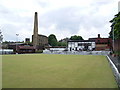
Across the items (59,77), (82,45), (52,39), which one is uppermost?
(52,39)

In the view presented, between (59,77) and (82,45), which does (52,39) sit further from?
(59,77)

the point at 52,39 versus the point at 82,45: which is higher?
the point at 52,39

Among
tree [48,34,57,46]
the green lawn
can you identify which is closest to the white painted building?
tree [48,34,57,46]

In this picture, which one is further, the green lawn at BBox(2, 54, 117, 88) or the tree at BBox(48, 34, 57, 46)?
the tree at BBox(48, 34, 57, 46)

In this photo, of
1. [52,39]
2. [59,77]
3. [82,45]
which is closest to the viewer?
[59,77]

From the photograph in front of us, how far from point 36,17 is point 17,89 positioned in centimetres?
4576

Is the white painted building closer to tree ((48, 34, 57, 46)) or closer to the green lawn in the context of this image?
tree ((48, 34, 57, 46))

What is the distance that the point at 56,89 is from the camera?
4254mm

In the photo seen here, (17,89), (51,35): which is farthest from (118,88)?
(51,35)

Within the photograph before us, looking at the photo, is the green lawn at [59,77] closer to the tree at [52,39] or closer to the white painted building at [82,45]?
the white painted building at [82,45]

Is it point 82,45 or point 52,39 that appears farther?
point 52,39

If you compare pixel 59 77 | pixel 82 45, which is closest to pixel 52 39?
pixel 82 45

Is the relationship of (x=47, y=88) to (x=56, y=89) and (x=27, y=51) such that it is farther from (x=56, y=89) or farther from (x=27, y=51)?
(x=27, y=51)

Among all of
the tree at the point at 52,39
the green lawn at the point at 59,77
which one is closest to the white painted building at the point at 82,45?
the tree at the point at 52,39
